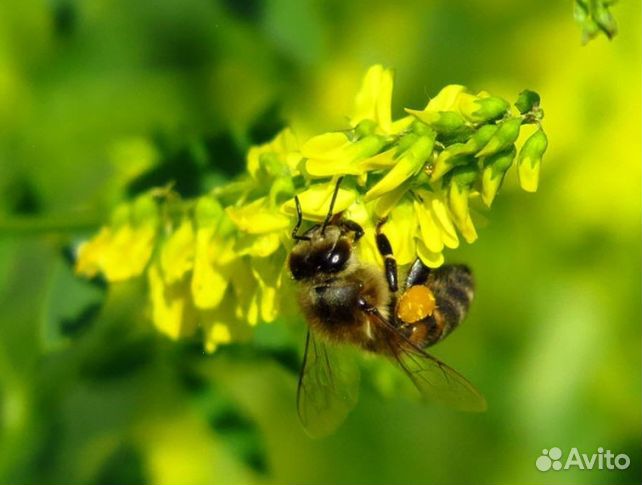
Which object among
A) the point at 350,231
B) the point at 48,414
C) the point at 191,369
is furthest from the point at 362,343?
the point at 48,414

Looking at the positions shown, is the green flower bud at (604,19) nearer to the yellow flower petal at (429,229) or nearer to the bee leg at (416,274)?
the yellow flower petal at (429,229)

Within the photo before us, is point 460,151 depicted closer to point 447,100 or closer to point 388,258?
point 447,100

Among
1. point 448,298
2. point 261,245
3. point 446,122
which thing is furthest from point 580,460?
point 446,122

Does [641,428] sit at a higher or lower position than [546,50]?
lower

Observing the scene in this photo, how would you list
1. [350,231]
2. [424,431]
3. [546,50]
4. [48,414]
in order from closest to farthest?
[350,231]
[48,414]
[424,431]
[546,50]

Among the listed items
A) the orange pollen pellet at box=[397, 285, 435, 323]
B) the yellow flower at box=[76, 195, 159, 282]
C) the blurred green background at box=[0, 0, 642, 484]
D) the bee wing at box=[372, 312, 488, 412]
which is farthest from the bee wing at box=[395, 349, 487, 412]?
the blurred green background at box=[0, 0, 642, 484]

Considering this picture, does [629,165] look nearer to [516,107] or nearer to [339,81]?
[339,81]

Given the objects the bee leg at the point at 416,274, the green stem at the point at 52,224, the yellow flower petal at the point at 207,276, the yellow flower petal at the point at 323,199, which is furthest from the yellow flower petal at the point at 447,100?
the green stem at the point at 52,224
